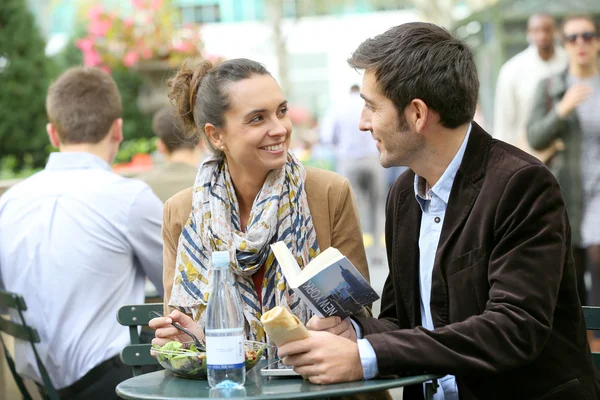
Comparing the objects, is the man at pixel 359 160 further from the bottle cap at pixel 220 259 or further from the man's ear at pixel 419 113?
the bottle cap at pixel 220 259

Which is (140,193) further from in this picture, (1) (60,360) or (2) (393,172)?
(2) (393,172)

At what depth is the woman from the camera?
310 centimetres

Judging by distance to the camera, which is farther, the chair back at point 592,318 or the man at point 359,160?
the man at point 359,160

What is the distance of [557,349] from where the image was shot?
2.50 m

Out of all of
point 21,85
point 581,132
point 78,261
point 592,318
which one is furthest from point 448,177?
point 21,85

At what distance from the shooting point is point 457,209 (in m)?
2.57

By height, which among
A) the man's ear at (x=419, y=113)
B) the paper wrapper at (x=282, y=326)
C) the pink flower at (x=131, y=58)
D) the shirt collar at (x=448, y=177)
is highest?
the pink flower at (x=131, y=58)

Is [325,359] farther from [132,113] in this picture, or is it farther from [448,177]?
[132,113]

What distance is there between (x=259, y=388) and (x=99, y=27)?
7.40m

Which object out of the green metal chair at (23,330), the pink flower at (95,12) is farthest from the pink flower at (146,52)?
the green metal chair at (23,330)

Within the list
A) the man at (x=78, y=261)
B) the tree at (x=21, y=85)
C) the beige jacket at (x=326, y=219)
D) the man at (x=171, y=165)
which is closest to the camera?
the beige jacket at (x=326, y=219)

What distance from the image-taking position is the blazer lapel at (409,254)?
9.09ft

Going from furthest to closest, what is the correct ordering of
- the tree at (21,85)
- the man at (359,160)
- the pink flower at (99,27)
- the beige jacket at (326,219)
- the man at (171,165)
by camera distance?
the tree at (21,85) → the man at (359,160) → the pink flower at (99,27) → the man at (171,165) → the beige jacket at (326,219)

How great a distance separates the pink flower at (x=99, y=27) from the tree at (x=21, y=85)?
444 centimetres
